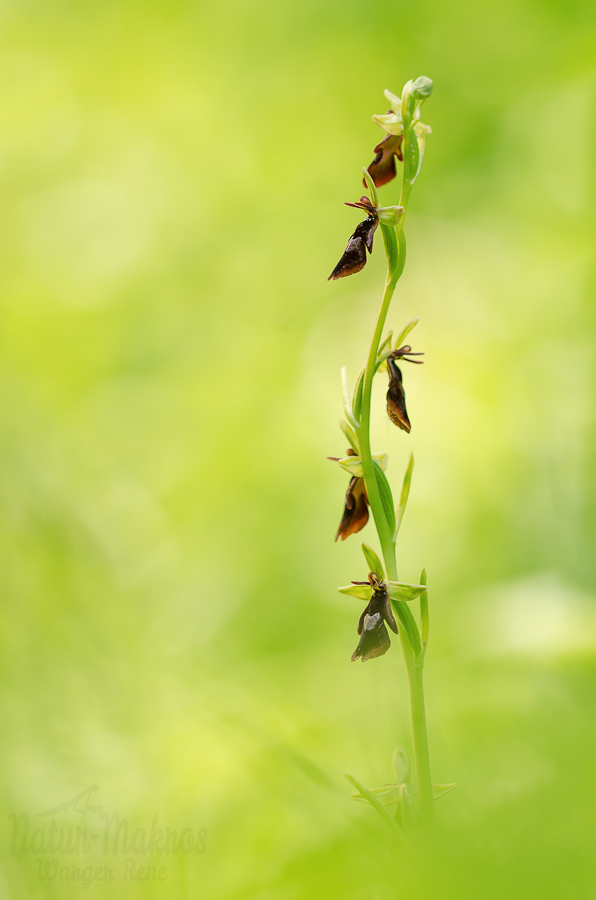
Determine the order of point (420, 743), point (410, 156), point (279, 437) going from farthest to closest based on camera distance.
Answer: point (279, 437)
point (410, 156)
point (420, 743)

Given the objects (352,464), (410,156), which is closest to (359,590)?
(352,464)

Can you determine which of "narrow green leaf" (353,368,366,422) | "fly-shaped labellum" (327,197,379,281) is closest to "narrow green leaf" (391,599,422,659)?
"narrow green leaf" (353,368,366,422)

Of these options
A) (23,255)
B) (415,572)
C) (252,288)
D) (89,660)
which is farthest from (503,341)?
(23,255)

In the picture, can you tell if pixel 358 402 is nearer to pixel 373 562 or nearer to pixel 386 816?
pixel 373 562

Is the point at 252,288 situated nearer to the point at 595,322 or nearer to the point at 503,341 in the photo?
the point at 503,341

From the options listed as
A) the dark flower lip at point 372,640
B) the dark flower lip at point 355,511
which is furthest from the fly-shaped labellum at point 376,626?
the dark flower lip at point 355,511

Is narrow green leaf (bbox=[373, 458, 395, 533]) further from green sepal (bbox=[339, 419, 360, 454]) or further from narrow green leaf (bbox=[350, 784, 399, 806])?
narrow green leaf (bbox=[350, 784, 399, 806])

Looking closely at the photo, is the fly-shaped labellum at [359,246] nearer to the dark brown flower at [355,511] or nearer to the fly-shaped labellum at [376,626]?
the dark brown flower at [355,511]
